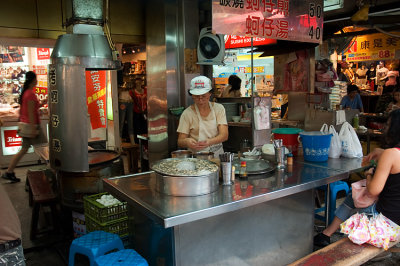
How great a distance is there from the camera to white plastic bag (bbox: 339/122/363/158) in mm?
3678

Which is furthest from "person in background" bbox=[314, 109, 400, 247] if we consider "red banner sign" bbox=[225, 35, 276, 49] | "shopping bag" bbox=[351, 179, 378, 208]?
"red banner sign" bbox=[225, 35, 276, 49]

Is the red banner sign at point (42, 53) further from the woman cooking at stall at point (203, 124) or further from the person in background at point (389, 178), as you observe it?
the person in background at point (389, 178)

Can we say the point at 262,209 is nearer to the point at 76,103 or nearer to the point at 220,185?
the point at 220,185

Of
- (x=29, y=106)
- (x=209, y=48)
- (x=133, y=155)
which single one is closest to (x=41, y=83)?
(x=29, y=106)

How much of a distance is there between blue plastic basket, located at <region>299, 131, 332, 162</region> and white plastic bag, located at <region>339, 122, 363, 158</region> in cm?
29

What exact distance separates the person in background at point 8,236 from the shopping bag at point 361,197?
2718 millimetres

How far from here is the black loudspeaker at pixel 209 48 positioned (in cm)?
523

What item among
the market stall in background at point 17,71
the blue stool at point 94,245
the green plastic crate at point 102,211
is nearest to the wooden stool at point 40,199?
the green plastic crate at point 102,211

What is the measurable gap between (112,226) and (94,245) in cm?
94

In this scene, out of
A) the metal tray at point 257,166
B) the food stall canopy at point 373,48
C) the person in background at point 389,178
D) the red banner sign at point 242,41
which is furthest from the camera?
the food stall canopy at point 373,48

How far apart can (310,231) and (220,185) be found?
4.06 ft

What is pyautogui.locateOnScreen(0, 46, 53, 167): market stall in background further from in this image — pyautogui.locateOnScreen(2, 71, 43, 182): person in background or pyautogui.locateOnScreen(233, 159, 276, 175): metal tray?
A: pyautogui.locateOnScreen(233, 159, 276, 175): metal tray

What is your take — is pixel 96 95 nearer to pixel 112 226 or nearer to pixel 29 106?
pixel 29 106

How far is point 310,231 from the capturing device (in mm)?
3334
